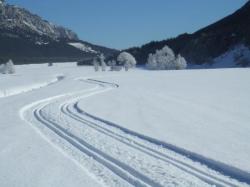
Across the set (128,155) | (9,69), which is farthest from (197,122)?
(9,69)

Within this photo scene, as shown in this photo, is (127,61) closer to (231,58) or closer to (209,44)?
(231,58)

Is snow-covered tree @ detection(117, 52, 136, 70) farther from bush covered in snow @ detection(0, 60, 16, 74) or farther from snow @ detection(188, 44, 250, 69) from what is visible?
bush covered in snow @ detection(0, 60, 16, 74)

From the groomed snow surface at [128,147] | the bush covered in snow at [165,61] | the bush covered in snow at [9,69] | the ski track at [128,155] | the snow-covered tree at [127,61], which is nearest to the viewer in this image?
the ski track at [128,155]

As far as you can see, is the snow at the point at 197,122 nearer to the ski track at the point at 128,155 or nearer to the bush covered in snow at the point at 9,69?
the ski track at the point at 128,155

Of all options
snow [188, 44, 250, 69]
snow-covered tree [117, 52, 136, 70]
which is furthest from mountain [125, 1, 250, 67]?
snow-covered tree [117, 52, 136, 70]

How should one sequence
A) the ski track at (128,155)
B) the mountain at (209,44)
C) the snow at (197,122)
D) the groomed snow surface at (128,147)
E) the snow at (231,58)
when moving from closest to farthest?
the ski track at (128,155) → the groomed snow surface at (128,147) → the snow at (197,122) → the snow at (231,58) → the mountain at (209,44)

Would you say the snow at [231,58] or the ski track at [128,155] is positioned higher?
the ski track at [128,155]

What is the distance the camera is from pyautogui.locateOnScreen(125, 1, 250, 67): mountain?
479 feet

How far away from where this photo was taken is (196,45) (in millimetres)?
155875

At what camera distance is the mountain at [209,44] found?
479 ft

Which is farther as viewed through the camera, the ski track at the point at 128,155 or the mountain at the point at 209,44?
the mountain at the point at 209,44

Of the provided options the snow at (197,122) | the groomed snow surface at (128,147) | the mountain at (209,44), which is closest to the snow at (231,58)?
the mountain at (209,44)

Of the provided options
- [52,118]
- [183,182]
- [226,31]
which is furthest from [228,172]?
[226,31]

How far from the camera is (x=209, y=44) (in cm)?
15375
